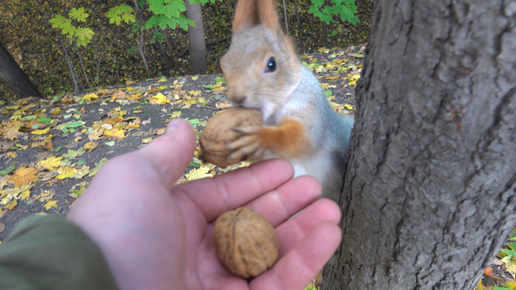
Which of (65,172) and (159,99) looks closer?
(65,172)

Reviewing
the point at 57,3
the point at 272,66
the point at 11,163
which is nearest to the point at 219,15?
the point at 57,3

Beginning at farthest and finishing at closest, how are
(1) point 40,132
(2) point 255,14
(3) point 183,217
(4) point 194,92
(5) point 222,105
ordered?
1. (4) point 194,92
2. (5) point 222,105
3. (1) point 40,132
4. (2) point 255,14
5. (3) point 183,217

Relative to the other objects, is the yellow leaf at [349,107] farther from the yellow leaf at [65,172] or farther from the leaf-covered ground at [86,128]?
the yellow leaf at [65,172]

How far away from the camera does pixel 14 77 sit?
188 inches

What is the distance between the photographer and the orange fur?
3.80 ft

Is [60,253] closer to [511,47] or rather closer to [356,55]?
[511,47]

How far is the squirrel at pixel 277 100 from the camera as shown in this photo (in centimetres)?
120

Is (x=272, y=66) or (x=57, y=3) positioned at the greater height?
(x=57, y=3)

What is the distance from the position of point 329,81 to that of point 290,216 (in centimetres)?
274

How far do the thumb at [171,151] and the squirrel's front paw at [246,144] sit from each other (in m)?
0.19

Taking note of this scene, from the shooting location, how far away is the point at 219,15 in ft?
24.6

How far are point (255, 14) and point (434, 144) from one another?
3.46 feet

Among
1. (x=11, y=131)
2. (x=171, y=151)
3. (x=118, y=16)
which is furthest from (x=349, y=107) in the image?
(x=118, y=16)

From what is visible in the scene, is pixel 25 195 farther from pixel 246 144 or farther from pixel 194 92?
pixel 246 144
